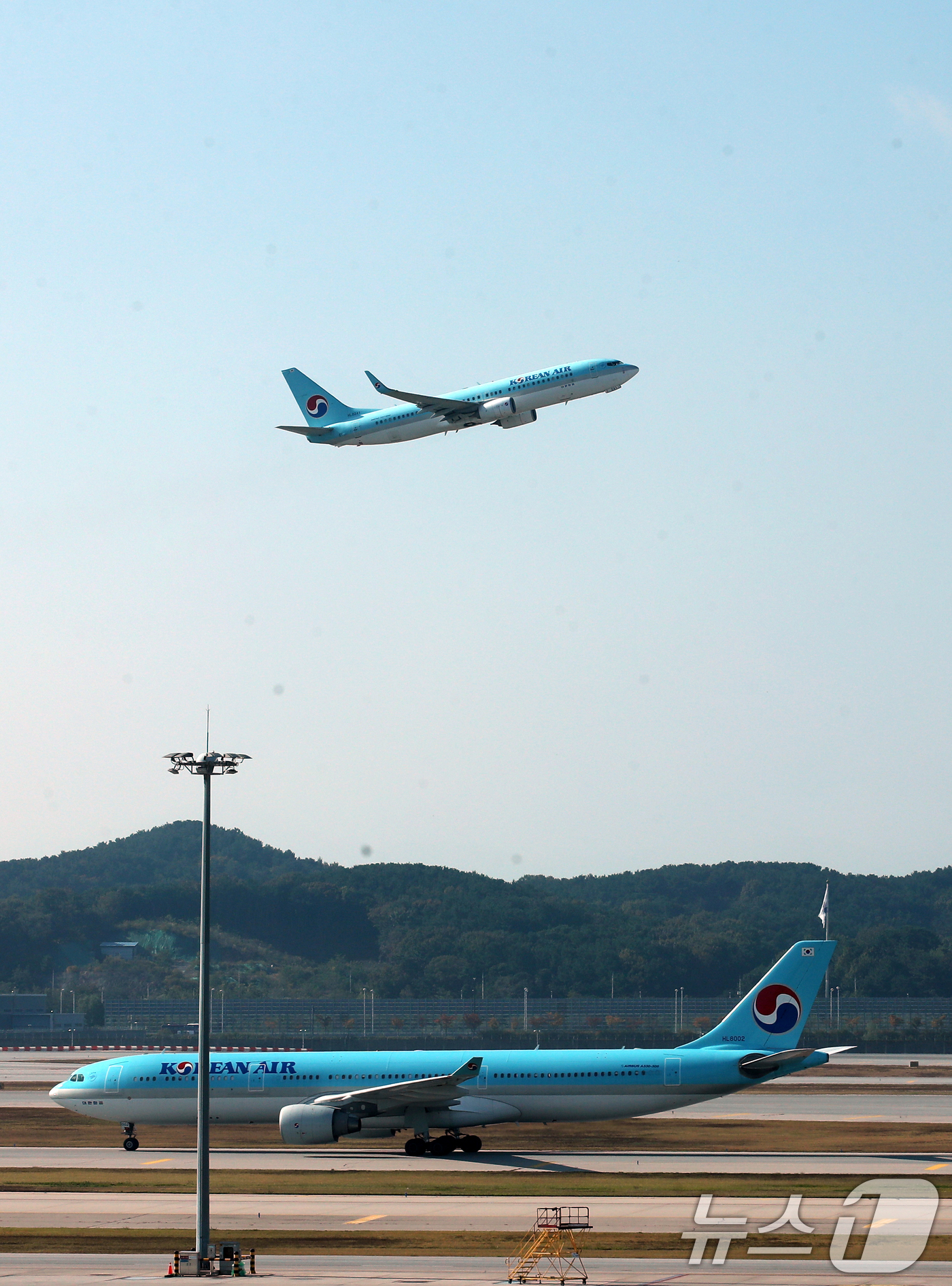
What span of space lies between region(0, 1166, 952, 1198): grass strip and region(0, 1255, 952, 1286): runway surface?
1066cm

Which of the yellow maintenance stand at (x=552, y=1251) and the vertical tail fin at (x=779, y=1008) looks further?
the vertical tail fin at (x=779, y=1008)

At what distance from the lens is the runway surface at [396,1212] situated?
37.3m

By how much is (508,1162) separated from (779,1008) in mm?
11352

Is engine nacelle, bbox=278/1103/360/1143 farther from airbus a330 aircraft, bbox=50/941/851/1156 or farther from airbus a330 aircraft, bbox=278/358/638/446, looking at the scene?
airbus a330 aircraft, bbox=278/358/638/446

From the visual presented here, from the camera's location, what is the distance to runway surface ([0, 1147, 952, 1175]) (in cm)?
4831

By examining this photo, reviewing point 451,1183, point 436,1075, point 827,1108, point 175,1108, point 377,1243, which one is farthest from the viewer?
point 827,1108

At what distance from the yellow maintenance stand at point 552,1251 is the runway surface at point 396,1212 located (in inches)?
22.3

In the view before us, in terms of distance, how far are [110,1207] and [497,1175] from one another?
41.2 feet

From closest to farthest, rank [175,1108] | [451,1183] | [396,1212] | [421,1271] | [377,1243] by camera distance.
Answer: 1. [421,1271]
2. [377,1243]
3. [396,1212]
4. [451,1183]
5. [175,1108]

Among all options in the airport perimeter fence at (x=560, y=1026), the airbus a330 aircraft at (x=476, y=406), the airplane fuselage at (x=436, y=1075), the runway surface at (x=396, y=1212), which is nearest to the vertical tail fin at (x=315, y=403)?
the airbus a330 aircraft at (x=476, y=406)

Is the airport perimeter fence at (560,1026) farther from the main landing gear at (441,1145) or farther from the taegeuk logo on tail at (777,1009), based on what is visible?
the main landing gear at (441,1145)

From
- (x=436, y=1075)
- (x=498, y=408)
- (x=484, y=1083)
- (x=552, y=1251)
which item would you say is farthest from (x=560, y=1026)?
(x=552, y=1251)

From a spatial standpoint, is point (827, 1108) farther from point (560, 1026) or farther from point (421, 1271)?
point (560, 1026)

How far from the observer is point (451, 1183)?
45844mm
